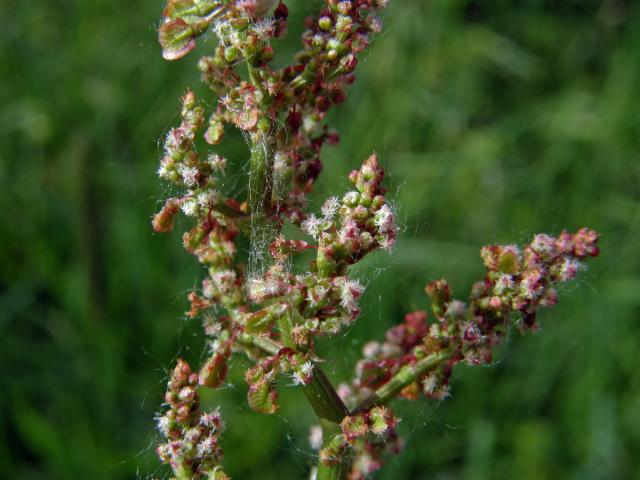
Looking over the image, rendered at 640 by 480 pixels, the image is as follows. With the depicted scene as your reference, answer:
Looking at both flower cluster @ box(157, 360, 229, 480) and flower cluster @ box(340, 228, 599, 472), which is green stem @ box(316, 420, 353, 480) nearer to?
flower cluster @ box(340, 228, 599, 472)

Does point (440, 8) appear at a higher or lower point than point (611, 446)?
higher

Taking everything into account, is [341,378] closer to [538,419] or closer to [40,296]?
[538,419]

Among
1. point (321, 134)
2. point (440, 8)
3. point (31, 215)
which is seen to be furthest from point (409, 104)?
point (321, 134)

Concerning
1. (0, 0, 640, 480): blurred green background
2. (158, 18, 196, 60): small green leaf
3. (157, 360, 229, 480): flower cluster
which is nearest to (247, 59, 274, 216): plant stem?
(158, 18, 196, 60): small green leaf

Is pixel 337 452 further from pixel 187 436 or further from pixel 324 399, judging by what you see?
pixel 187 436

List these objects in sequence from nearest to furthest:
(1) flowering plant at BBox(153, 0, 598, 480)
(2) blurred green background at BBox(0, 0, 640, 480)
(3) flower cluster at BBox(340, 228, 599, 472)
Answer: (1) flowering plant at BBox(153, 0, 598, 480) < (3) flower cluster at BBox(340, 228, 599, 472) < (2) blurred green background at BBox(0, 0, 640, 480)

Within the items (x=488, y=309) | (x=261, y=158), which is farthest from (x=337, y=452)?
(x=261, y=158)

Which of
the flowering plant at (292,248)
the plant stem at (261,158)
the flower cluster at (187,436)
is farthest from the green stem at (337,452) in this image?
the plant stem at (261,158)
